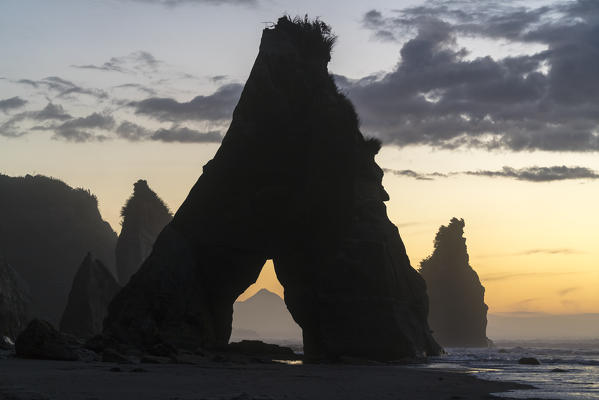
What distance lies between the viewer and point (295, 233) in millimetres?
35000

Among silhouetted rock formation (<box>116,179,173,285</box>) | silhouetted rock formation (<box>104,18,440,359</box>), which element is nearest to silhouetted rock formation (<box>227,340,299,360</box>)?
silhouetted rock formation (<box>104,18,440,359</box>)

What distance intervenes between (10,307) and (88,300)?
22.2 feet

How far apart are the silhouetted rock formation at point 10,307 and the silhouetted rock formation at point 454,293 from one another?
231 ft

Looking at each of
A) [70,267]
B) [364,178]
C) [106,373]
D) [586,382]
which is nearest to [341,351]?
[364,178]

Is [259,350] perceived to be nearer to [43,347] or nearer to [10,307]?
[43,347]

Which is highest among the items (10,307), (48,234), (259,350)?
(48,234)

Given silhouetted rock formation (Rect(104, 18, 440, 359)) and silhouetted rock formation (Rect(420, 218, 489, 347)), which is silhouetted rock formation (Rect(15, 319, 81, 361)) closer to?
silhouetted rock formation (Rect(104, 18, 440, 359))

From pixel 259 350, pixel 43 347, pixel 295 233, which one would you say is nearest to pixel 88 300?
pixel 259 350

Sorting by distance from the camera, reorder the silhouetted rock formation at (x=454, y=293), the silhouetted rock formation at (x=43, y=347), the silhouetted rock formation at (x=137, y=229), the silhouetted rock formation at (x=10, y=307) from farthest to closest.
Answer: the silhouetted rock formation at (x=454, y=293), the silhouetted rock formation at (x=137, y=229), the silhouetted rock formation at (x=10, y=307), the silhouetted rock formation at (x=43, y=347)

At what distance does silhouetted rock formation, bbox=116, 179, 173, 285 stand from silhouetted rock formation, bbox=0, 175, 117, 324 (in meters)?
9.53

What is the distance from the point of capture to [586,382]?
21.5 metres

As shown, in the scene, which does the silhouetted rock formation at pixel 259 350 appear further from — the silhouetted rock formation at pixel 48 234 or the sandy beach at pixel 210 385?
the silhouetted rock formation at pixel 48 234

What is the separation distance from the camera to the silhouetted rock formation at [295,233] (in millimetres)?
32406

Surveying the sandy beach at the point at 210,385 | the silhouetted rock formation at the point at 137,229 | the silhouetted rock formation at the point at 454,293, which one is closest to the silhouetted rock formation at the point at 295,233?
the sandy beach at the point at 210,385
